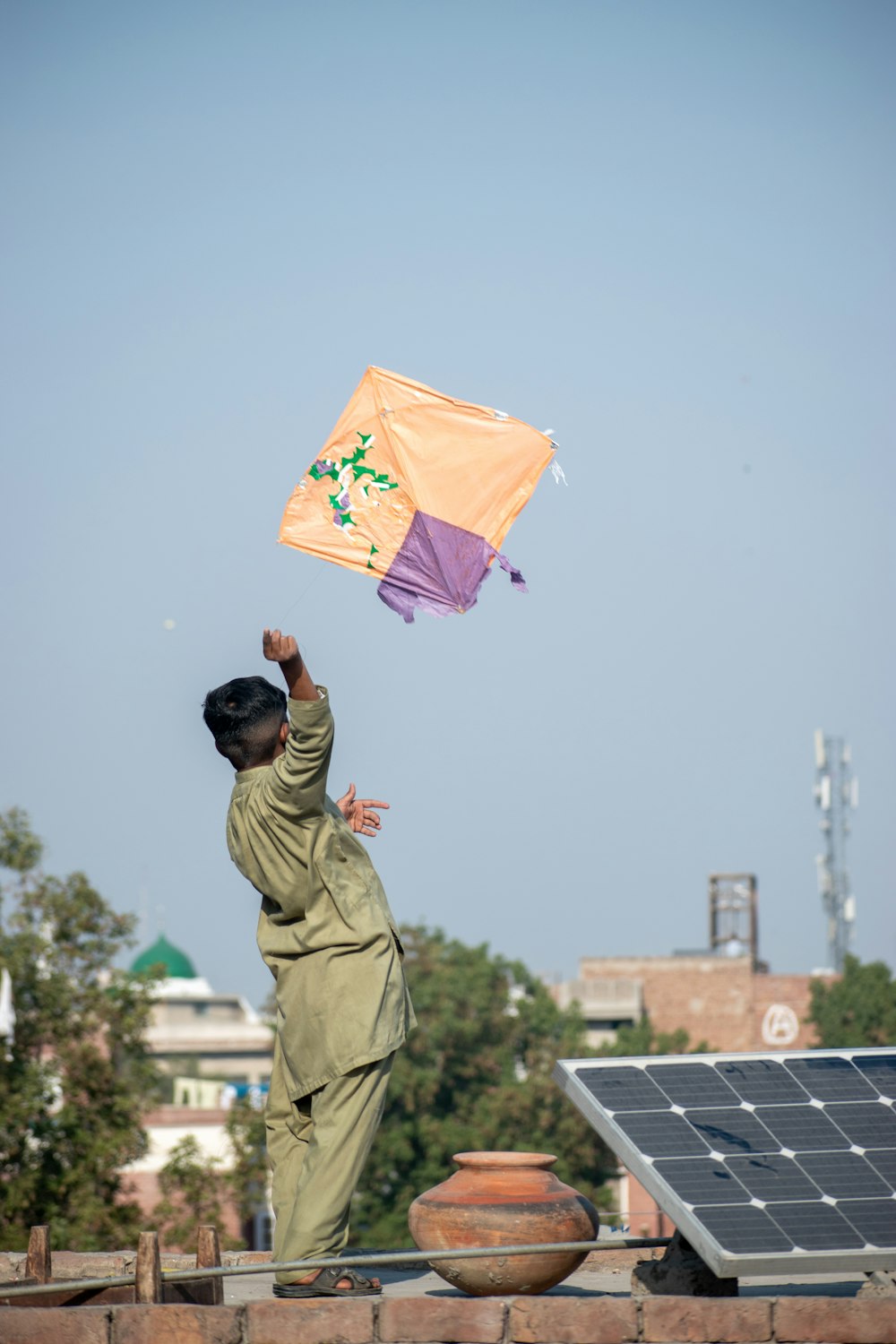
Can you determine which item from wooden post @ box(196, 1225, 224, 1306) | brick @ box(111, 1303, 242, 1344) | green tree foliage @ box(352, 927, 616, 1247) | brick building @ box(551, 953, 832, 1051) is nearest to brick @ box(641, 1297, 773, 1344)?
brick @ box(111, 1303, 242, 1344)

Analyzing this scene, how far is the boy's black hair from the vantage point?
514 cm

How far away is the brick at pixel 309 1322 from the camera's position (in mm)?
4531

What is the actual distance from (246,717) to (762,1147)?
2.10 metres

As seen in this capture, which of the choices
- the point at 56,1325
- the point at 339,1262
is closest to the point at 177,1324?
the point at 56,1325

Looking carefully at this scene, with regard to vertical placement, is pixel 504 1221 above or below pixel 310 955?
below

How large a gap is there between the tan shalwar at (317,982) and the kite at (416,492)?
1.29 meters

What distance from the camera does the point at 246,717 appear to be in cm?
514

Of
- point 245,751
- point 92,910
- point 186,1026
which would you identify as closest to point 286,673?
point 245,751

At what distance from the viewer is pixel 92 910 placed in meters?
18.5

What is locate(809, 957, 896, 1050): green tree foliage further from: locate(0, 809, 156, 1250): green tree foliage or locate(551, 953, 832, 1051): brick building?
locate(0, 809, 156, 1250): green tree foliage

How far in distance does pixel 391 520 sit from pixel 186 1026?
60.4 m

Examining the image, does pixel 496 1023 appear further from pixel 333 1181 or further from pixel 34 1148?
pixel 333 1181

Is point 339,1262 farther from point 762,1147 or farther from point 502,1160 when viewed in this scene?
point 762,1147

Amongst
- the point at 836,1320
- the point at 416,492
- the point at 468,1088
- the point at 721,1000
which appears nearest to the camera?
the point at 836,1320
